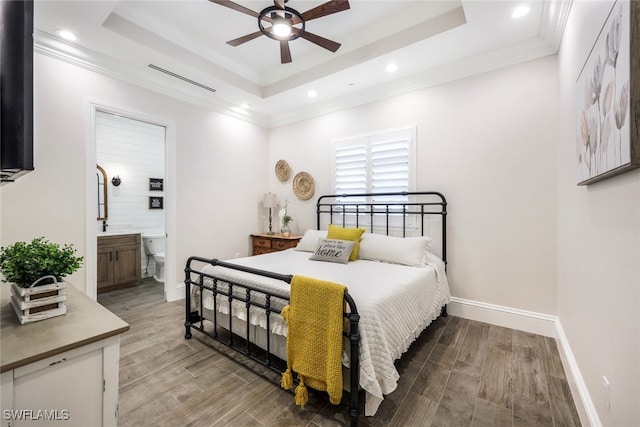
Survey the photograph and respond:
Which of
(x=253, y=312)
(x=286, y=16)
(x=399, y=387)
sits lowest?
(x=399, y=387)

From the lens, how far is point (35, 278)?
107 cm

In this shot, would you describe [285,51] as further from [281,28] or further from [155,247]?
[155,247]

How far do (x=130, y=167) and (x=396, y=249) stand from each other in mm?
4740

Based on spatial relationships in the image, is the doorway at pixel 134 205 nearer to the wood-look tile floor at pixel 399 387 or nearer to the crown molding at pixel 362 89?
the crown molding at pixel 362 89

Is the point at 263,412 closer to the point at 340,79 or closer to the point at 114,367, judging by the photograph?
the point at 114,367

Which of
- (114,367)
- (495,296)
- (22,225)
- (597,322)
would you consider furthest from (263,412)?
(22,225)

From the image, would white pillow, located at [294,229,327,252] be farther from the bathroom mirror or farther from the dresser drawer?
the bathroom mirror

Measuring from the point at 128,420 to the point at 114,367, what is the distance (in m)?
0.96

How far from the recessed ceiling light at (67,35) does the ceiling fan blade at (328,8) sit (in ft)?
7.31

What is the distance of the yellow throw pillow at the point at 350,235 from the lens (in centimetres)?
297

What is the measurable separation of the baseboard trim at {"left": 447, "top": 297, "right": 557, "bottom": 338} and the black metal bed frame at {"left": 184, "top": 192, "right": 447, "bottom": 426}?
0.63ft

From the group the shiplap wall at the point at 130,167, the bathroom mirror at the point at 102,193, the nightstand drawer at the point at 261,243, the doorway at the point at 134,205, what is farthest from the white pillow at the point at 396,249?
the bathroom mirror at the point at 102,193

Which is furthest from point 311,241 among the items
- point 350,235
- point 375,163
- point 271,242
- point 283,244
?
point 375,163

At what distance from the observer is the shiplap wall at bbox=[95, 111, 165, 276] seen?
14.8 ft
